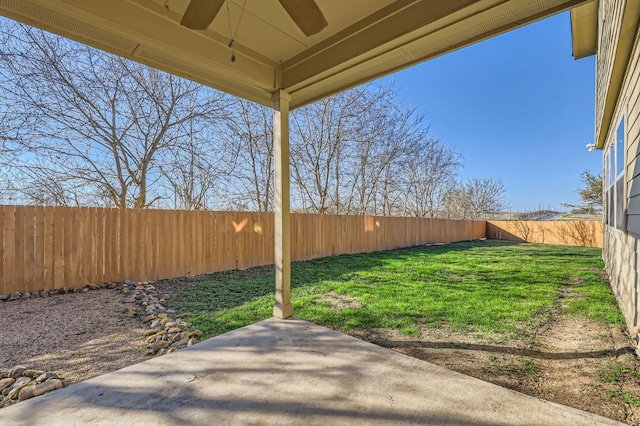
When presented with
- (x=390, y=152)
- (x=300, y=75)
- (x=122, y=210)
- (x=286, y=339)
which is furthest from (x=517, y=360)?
(x=390, y=152)

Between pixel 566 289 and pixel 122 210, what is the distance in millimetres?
6703

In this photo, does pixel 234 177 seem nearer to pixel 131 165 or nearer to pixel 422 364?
pixel 131 165

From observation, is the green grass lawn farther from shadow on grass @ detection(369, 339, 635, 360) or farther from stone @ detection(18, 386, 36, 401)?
stone @ detection(18, 386, 36, 401)

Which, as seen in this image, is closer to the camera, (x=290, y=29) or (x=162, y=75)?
(x=290, y=29)

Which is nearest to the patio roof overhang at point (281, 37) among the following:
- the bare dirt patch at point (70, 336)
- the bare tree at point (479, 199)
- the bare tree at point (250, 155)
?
the bare dirt patch at point (70, 336)

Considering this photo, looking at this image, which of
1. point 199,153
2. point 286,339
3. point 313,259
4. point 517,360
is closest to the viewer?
point 517,360

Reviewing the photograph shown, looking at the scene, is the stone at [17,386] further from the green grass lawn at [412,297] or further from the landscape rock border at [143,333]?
the green grass lawn at [412,297]

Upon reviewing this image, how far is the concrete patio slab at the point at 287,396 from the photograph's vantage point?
144 cm

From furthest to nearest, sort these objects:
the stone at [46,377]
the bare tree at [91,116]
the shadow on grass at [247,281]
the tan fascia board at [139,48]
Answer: the bare tree at [91,116], the shadow on grass at [247,281], the stone at [46,377], the tan fascia board at [139,48]

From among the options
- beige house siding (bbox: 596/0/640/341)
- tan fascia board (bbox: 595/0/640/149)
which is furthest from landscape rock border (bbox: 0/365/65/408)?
tan fascia board (bbox: 595/0/640/149)

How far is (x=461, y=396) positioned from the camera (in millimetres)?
1618

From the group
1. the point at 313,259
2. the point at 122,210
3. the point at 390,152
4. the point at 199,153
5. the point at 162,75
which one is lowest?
the point at 313,259

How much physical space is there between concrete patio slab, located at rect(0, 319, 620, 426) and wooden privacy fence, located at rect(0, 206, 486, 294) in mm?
3047

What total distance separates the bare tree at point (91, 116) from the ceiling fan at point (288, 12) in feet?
18.2
